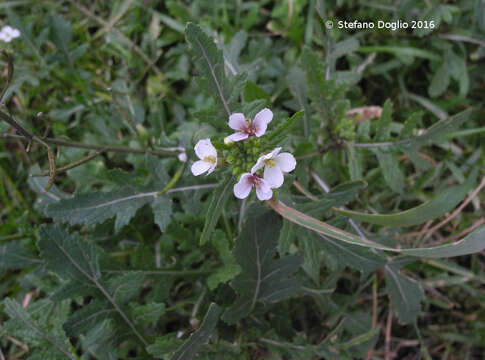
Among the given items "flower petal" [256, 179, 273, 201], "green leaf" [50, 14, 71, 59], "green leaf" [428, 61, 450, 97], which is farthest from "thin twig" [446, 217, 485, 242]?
"green leaf" [50, 14, 71, 59]

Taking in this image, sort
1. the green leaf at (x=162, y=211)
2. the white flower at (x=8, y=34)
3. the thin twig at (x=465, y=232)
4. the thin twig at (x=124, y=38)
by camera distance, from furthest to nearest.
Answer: the thin twig at (x=124, y=38), the white flower at (x=8, y=34), the thin twig at (x=465, y=232), the green leaf at (x=162, y=211)

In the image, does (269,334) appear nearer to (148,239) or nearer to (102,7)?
(148,239)

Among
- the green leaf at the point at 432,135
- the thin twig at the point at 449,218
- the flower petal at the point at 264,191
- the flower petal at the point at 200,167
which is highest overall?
the flower petal at the point at 200,167

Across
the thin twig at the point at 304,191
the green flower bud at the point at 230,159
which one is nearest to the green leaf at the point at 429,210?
the thin twig at the point at 304,191

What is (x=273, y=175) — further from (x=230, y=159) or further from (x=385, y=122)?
(x=385, y=122)

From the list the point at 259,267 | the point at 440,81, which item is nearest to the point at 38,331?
the point at 259,267

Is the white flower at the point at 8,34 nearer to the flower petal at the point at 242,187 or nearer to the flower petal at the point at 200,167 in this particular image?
the flower petal at the point at 200,167
